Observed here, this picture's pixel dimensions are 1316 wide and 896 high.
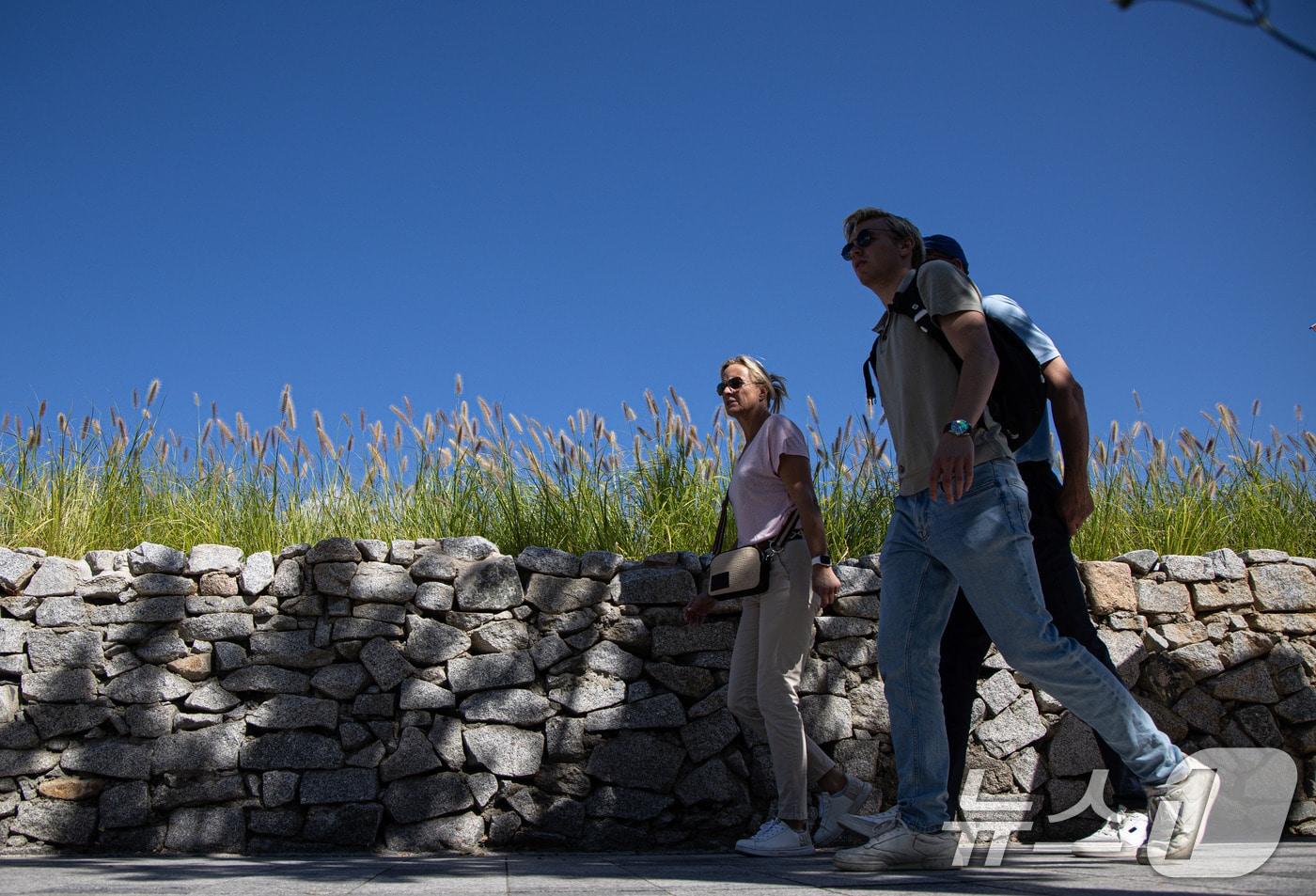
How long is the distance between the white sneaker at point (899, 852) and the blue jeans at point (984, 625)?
0.03 meters

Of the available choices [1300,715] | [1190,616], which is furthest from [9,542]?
[1300,715]

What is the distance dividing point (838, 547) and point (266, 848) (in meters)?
2.94

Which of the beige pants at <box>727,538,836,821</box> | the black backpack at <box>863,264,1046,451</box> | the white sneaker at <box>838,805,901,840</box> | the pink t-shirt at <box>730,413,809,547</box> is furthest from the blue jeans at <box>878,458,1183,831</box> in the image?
the pink t-shirt at <box>730,413,809,547</box>

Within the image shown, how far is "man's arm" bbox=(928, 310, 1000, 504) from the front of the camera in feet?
8.66

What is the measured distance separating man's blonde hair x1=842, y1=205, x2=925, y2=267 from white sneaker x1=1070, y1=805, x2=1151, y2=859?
1778 mm

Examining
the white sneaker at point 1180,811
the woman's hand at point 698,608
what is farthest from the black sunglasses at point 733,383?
the white sneaker at point 1180,811

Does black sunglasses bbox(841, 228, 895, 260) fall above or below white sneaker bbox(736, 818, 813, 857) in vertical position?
above

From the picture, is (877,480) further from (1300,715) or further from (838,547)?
(1300,715)

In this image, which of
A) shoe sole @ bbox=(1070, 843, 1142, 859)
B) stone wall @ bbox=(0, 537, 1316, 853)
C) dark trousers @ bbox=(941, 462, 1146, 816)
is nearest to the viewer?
shoe sole @ bbox=(1070, 843, 1142, 859)

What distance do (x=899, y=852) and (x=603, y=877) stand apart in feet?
2.72

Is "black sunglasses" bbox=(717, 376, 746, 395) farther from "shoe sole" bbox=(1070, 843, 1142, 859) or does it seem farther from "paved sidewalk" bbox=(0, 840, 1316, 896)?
"shoe sole" bbox=(1070, 843, 1142, 859)

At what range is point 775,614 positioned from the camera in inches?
150

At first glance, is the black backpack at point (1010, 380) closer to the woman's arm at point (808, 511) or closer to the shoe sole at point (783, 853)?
the woman's arm at point (808, 511)

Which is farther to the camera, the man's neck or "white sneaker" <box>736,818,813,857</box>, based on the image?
"white sneaker" <box>736,818,813,857</box>
